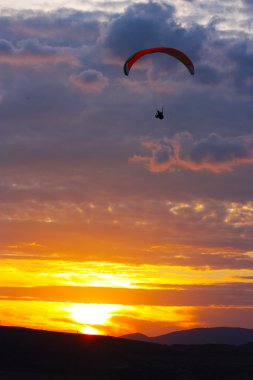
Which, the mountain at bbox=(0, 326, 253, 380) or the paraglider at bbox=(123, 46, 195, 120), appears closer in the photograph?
the paraglider at bbox=(123, 46, 195, 120)

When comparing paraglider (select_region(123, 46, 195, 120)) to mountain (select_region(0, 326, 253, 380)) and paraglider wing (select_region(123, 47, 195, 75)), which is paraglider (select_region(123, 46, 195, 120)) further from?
mountain (select_region(0, 326, 253, 380))

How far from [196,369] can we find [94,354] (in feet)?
52.1

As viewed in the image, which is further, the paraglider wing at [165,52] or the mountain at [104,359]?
the mountain at [104,359]

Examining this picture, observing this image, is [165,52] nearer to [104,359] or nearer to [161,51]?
[161,51]

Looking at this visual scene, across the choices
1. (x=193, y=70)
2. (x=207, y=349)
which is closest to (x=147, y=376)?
(x=207, y=349)

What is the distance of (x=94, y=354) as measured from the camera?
99.3 metres

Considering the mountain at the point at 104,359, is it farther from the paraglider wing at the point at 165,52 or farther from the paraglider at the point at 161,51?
the paraglider wing at the point at 165,52

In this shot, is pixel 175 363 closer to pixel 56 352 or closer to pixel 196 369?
pixel 196 369

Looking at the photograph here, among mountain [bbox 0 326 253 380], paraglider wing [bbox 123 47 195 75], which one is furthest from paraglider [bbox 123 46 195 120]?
mountain [bbox 0 326 253 380]

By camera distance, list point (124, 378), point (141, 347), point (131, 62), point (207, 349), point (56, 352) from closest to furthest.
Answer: point (131, 62)
point (124, 378)
point (56, 352)
point (141, 347)
point (207, 349)

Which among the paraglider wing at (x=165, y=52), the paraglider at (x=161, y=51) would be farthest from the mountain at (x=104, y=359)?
the paraglider wing at (x=165, y=52)

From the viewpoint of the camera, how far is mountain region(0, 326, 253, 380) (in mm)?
89250

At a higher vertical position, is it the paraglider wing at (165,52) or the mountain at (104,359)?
the paraglider wing at (165,52)

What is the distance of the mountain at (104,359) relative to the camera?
293 ft
